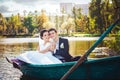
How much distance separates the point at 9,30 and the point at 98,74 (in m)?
1.19

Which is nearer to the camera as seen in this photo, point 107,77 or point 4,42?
point 107,77

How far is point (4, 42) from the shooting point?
5.30 meters

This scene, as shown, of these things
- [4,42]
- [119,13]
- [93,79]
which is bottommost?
[93,79]

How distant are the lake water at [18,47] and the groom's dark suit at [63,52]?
51 millimetres

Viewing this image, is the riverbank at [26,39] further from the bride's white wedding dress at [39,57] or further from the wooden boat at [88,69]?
the wooden boat at [88,69]

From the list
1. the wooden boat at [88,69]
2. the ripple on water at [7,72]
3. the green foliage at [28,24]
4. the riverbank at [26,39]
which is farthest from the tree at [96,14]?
the ripple on water at [7,72]

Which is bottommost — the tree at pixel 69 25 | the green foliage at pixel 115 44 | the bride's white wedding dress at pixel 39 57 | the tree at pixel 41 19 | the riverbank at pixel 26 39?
the bride's white wedding dress at pixel 39 57

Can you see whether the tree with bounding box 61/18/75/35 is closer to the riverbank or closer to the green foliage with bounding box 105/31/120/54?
the riverbank

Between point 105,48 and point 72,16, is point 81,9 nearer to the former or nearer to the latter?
point 72,16

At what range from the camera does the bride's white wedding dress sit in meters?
5.05

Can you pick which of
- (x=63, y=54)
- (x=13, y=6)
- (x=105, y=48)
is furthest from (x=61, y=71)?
(x=13, y=6)

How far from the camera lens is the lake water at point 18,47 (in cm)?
505

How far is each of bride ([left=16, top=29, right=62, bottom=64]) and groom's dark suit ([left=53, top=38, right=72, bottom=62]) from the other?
0.06 meters

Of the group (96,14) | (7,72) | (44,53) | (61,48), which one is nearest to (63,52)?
(61,48)
